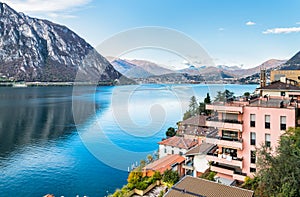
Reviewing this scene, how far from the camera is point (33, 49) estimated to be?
105438 millimetres

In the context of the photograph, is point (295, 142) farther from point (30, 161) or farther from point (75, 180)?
point (30, 161)

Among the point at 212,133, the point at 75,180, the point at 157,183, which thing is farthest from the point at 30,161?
the point at 212,133

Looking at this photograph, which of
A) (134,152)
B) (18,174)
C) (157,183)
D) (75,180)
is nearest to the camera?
(157,183)

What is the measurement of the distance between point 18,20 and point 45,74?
3290 centimetres

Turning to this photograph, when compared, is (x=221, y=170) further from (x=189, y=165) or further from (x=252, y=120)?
(x=189, y=165)

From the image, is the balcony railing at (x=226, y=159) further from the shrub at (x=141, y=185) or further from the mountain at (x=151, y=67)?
the mountain at (x=151, y=67)

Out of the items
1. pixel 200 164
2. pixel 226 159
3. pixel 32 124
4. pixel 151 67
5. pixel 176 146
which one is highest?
pixel 151 67

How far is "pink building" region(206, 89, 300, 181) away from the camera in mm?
8891

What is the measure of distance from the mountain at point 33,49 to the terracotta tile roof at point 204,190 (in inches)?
3446

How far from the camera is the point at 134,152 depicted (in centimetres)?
1959

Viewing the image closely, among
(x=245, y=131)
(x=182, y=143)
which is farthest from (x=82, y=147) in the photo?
(x=245, y=131)

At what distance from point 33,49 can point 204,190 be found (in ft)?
370

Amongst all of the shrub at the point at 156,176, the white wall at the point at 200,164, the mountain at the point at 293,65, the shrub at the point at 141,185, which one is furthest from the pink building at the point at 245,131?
the mountain at the point at 293,65

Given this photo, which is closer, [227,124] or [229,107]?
[229,107]
